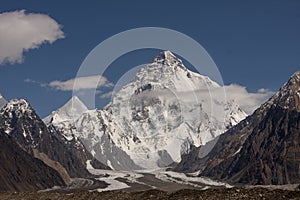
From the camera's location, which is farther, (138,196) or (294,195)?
(138,196)

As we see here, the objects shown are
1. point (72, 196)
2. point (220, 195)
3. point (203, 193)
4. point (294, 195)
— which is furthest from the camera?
point (72, 196)

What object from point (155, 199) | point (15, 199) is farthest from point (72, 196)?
point (155, 199)

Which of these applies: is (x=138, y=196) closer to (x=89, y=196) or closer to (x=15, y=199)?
(x=89, y=196)

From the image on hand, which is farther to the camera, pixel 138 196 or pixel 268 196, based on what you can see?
pixel 138 196

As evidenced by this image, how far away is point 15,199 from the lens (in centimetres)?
9669

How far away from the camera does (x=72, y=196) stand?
300 feet

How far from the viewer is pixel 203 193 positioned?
75.9 metres

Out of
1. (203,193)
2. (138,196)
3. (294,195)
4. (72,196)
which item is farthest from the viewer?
(72,196)

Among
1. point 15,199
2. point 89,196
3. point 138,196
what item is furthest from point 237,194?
point 15,199

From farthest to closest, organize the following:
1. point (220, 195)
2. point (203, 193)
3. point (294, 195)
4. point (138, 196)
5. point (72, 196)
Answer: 1. point (72, 196)
2. point (138, 196)
3. point (203, 193)
4. point (220, 195)
5. point (294, 195)

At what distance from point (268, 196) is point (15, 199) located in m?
48.6

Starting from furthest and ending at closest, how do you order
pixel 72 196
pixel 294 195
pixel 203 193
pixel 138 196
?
pixel 72 196
pixel 138 196
pixel 203 193
pixel 294 195

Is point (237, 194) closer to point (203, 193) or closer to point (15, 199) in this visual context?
point (203, 193)

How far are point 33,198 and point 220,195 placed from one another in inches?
1501
